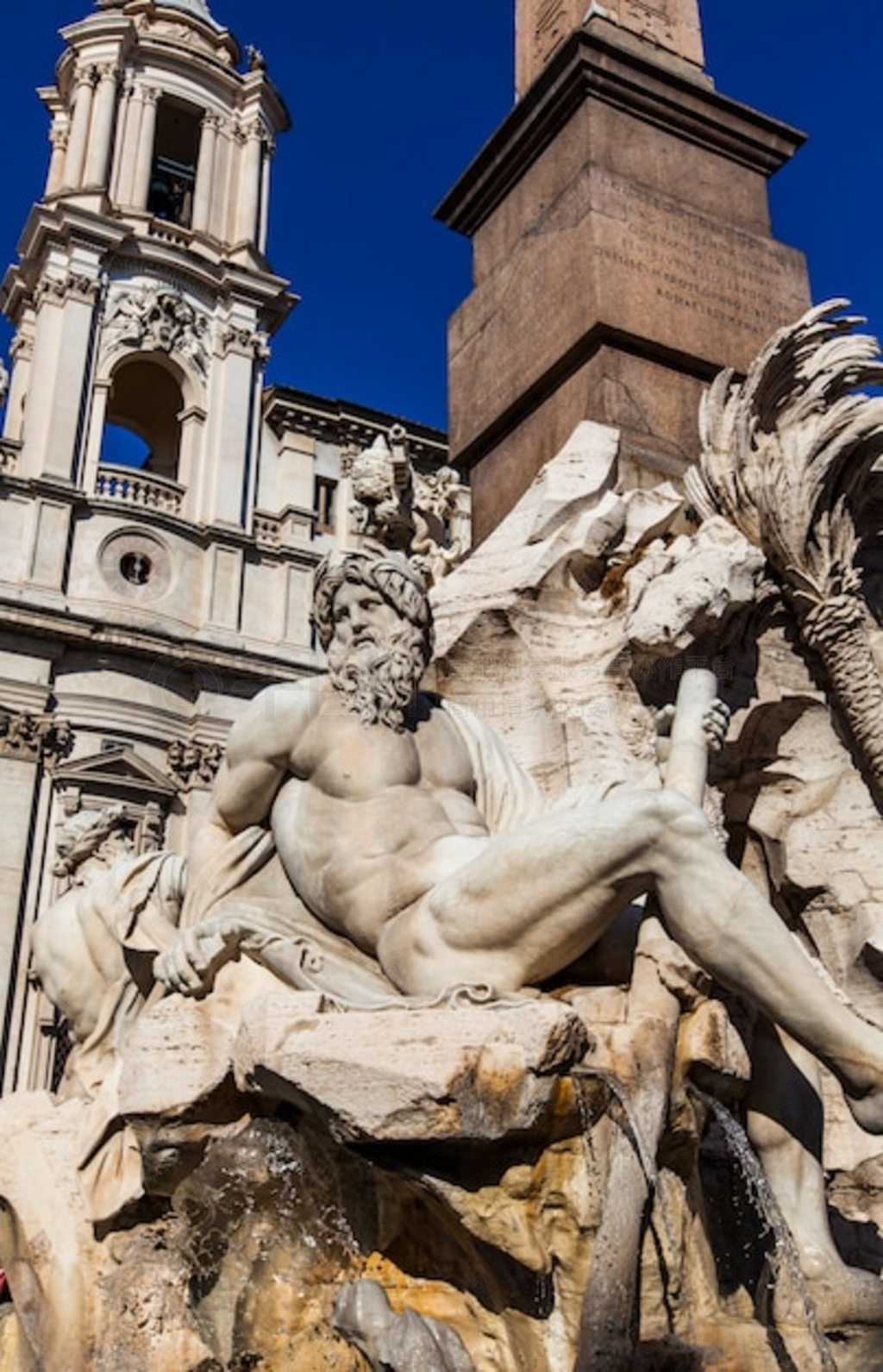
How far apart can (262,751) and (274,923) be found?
1.69 ft

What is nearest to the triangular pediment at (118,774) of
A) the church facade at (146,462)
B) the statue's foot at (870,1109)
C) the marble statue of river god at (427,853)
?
the church facade at (146,462)

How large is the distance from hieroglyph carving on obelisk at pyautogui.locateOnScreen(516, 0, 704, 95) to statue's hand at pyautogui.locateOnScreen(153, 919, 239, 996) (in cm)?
546

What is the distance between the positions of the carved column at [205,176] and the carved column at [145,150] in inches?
35.1

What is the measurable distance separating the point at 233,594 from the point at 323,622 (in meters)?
18.6

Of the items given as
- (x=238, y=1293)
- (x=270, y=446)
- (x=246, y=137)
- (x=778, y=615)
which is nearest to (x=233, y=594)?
(x=270, y=446)

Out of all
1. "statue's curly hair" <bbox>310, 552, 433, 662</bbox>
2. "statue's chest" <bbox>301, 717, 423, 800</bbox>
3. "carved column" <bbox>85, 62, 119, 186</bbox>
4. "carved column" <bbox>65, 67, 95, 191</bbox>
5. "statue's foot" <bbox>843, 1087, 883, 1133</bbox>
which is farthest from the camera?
"carved column" <bbox>65, 67, 95, 191</bbox>

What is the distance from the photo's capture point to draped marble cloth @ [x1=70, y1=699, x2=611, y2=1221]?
3.98 m

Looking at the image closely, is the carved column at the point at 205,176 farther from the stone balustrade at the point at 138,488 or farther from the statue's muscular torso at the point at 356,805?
the statue's muscular torso at the point at 356,805

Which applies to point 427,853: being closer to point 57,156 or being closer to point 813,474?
point 813,474

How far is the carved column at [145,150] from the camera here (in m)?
25.6

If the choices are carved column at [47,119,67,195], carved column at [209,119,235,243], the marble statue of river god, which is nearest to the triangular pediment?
carved column at [209,119,235,243]

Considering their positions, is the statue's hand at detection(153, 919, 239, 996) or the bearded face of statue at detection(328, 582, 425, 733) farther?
the bearded face of statue at detection(328, 582, 425, 733)

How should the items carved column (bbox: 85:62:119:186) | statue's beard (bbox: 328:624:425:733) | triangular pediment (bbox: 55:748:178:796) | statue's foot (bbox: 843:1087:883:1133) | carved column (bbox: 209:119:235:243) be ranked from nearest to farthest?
statue's foot (bbox: 843:1087:883:1133), statue's beard (bbox: 328:624:425:733), triangular pediment (bbox: 55:748:178:796), carved column (bbox: 85:62:119:186), carved column (bbox: 209:119:235:243)

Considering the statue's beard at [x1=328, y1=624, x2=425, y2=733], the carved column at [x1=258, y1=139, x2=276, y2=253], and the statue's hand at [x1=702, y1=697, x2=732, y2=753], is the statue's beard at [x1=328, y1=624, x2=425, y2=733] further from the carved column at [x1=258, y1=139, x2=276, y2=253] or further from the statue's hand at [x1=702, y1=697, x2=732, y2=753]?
the carved column at [x1=258, y1=139, x2=276, y2=253]
